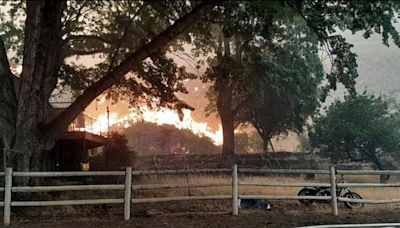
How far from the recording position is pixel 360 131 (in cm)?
3659

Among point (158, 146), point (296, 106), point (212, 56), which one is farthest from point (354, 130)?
point (158, 146)

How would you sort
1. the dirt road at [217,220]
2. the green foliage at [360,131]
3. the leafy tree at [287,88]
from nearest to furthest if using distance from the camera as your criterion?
the dirt road at [217,220] < the leafy tree at [287,88] < the green foliage at [360,131]

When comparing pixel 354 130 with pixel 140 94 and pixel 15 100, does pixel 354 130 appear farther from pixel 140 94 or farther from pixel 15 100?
pixel 15 100

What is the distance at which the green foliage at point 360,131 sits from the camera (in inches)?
1455

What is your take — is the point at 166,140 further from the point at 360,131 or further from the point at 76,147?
the point at 76,147

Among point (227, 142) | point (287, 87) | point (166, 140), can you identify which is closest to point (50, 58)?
point (227, 142)

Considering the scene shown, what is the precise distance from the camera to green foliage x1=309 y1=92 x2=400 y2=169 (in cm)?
3697

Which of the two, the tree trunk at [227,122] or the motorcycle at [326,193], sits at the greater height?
the tree trunk at [227,122]

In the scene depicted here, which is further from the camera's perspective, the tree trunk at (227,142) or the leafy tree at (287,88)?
the tree trunk at (227,142)

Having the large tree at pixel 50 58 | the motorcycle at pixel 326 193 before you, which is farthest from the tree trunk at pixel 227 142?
the motorcycle at pixel 326 193

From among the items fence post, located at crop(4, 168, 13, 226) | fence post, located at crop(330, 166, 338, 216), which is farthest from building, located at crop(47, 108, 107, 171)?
fence post, located at crop(330, 166, 338, 216)

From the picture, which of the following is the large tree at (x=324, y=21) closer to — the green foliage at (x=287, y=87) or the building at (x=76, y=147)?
the green foliage at (x=287, y=87)

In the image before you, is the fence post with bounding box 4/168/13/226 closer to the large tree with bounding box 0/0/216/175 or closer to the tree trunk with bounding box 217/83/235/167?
the large tree with bounding box 0/0/216/175

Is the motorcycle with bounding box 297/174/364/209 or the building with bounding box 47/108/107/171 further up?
the building with bounding box 47/108/107/171
